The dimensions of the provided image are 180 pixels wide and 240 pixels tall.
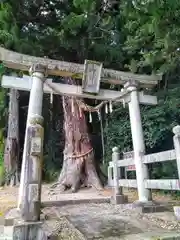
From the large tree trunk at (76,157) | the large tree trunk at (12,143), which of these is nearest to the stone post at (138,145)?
the large tree trunk at (76,157)

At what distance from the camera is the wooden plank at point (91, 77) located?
4.96m

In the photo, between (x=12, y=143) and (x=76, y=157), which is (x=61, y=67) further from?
(x=12, y=143)

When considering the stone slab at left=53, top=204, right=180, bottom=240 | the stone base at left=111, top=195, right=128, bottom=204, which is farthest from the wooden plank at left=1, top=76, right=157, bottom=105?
the stone slab at left=53, top=204, right=180, bottom=240

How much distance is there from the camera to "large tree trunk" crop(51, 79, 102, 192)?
7641 mm

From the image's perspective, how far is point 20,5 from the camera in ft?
24.1

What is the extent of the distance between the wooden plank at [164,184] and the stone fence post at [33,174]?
198 centimetres

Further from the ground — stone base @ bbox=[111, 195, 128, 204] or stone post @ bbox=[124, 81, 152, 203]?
stone post @ bbox=[124, 81, 152, 203]

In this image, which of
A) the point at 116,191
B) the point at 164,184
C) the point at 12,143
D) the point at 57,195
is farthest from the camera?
the point at 12,143

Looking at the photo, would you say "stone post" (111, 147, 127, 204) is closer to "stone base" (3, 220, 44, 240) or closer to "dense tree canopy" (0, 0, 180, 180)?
"dense tree canopy" (0, 0, 180, 180)

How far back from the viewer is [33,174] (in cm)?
305

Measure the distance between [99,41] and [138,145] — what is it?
463cm

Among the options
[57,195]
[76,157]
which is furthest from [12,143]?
[57,195]

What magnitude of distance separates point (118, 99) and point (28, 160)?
2806mm

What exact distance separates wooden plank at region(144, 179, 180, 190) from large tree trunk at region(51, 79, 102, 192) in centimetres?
333
